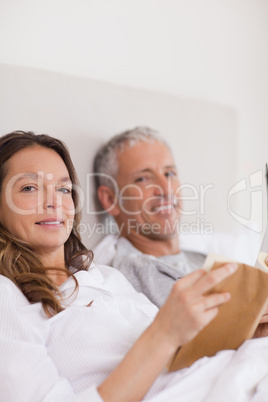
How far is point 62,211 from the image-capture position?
130 centimetres

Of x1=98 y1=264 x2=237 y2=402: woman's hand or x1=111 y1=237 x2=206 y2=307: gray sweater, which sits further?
x1=111 y1=237 x2=206 y2=307: gray sweater

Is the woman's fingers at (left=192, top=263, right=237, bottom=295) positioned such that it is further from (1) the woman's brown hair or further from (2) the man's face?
(2) the man's face

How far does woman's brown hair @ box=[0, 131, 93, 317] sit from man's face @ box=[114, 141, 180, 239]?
0.40 meters

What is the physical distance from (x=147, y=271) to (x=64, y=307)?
50 cm

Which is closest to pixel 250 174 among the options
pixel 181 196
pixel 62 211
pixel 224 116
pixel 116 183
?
pixel 224 116

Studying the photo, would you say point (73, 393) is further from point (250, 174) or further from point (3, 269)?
point (250, 174)

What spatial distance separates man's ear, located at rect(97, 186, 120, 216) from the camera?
1.84m

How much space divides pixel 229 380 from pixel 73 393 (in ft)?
0.96

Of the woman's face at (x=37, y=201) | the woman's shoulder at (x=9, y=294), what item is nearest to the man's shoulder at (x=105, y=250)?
the woman's face at (x=37, y=201)

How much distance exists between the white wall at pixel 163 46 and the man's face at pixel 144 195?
12.8 inches

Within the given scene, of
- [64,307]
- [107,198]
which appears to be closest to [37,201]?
[64,307]

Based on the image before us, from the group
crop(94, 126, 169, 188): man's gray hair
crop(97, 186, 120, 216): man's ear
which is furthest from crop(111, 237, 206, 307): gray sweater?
crop(94, 126, 169, 188): man's gray hair

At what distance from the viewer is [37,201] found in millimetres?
1272

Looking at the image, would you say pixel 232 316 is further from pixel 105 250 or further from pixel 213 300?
pixel 105 250
